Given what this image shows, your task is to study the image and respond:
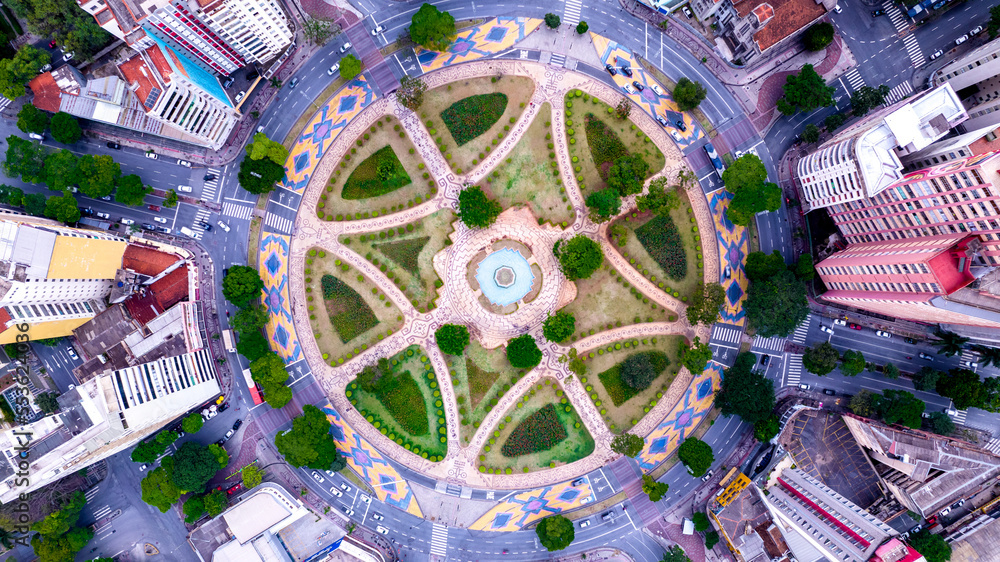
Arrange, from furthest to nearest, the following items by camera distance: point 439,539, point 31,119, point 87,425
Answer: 1. point 439,539
2. point 31,119
3. point 87,425

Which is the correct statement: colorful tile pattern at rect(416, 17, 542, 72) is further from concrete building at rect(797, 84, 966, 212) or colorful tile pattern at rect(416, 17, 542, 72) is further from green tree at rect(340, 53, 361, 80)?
concrete building at rect(797, 84, 966, 212)

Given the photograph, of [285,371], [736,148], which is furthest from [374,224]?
[736,148]

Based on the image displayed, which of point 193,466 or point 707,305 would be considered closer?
point 193,466

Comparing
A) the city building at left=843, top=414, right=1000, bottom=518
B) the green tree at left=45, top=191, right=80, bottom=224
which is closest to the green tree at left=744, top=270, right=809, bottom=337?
the city building at left=843, top=414, right=1000, bottom=518

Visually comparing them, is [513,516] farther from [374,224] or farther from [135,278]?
[135,278]

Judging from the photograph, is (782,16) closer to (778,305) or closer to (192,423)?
(778,305)
